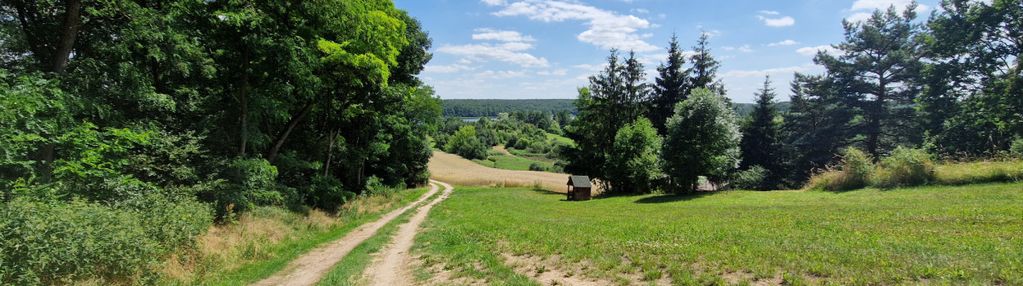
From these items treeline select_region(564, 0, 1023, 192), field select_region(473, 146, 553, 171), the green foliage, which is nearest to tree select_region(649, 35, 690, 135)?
treeline select_region(564, 0, 1023, 192)

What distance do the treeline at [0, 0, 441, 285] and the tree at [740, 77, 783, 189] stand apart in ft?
135

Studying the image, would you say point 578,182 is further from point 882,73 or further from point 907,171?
point 882,73

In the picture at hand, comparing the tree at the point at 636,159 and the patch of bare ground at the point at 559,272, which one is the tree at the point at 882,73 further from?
the patch of bare ground at the point at 559,272

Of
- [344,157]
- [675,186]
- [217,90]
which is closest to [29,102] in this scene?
[217,90]

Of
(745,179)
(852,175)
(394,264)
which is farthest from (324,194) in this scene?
(745,179)

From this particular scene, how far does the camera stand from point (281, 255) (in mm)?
13664

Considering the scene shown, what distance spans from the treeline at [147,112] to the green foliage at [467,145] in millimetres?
84956

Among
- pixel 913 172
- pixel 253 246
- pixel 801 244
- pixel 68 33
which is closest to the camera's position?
pixel 801 244

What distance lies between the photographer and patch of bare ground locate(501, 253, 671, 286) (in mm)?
7604

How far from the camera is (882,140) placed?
46.4 meters

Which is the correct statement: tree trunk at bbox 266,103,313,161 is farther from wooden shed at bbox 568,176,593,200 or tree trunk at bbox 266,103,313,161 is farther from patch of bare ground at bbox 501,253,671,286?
wooden shed at bbox 568,176,593,200

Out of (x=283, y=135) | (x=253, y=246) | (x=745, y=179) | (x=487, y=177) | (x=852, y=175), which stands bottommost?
(x=487, y=177)

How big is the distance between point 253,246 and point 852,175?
86.4 feet

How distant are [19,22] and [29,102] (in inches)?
223
